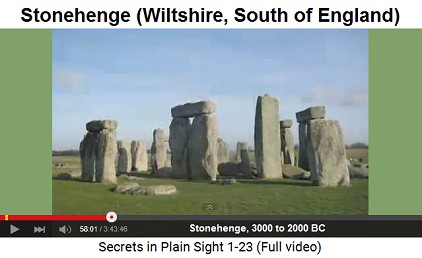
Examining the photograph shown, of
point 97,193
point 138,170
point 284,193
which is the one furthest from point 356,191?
point 138,170

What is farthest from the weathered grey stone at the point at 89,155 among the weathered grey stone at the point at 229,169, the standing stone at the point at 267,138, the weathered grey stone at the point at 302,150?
the weathered grey stone at the point at 302,150

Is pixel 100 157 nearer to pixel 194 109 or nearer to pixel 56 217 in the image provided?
pixel 194 109

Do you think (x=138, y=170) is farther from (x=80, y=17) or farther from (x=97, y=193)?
(x=80, y=17)

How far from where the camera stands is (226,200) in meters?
7.97

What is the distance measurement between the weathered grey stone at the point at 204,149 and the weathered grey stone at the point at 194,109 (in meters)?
0.17

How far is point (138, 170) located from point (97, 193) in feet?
30.4

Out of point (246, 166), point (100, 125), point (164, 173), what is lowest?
point (164, 173)

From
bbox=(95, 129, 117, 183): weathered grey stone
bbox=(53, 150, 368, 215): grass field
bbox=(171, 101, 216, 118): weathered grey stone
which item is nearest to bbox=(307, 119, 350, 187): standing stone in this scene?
bbox=(53, 150, 368, 215): grass field

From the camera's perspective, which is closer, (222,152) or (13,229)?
(13,229)

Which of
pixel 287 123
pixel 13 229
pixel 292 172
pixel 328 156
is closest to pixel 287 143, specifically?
pixel 287 123

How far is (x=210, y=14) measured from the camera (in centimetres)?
656

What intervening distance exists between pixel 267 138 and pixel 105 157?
440cm

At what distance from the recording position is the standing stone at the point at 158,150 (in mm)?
16281
